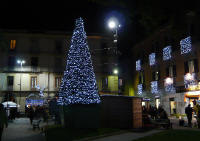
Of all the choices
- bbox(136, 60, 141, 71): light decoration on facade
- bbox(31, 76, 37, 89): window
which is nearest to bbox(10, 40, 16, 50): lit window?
bbox(31, 76, 37, 89): window

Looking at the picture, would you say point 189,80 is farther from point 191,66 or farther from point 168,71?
point 168,71

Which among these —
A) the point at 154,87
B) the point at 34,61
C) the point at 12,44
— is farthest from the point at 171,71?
the point at 12,44

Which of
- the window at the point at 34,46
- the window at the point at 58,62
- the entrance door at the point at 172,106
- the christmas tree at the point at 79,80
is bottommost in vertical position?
the entrance door at the point at 172,106

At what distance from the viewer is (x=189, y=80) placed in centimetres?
2830

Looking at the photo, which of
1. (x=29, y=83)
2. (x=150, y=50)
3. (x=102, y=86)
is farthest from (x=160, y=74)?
(x=29, y=83)

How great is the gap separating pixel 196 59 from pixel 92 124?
651 inches

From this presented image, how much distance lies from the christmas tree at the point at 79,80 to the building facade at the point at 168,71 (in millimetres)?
9632

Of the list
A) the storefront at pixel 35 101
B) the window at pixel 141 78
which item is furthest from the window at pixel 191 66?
the storefront at pixel 35 101

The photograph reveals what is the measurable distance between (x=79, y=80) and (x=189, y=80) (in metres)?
15.8

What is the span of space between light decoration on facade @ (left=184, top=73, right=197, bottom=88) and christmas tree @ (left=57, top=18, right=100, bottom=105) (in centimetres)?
1439

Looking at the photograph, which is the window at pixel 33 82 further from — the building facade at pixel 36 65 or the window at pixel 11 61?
the window at pixel 11 61

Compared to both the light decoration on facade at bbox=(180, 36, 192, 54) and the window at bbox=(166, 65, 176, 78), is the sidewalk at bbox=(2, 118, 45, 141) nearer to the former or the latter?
the light decoration on facade at bbox=(180, 36, 192, 54)

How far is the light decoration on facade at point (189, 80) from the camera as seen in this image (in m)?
27.6

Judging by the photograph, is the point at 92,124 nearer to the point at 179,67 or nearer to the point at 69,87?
the point at 69,87
